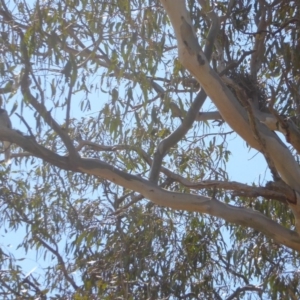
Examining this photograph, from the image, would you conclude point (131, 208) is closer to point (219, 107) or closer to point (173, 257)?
point (173, 257)

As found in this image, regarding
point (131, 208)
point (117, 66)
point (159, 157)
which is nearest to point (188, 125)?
point (159, 157)

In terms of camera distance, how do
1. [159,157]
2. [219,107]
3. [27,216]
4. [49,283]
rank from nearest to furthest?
[219,107] < [159,157] < [49,283] < [27,216]

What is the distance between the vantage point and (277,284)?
228 inches

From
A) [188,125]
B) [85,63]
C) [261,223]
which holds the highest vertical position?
[85,63]

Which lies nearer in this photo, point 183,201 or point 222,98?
point 222,98

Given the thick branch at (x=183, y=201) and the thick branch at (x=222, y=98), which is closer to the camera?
the thick branch at (x=222, y=98)

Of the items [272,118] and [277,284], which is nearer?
[272,118]

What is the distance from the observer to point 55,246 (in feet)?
19.6

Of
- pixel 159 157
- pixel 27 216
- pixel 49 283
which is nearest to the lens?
pixel 159 157

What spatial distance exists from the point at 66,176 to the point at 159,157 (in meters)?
1.65

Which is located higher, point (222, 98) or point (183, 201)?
point (222, 98)

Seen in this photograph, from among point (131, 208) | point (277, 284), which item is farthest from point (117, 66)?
point (277, 284)

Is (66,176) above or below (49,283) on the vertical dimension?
above

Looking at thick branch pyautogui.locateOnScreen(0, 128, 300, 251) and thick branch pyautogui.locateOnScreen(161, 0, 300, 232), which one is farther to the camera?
thick branch pyautogui.locateOnScreen(0, 128, 300, 251)
